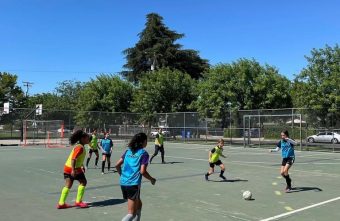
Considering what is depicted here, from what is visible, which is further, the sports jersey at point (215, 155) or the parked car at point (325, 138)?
the parked car at point (325, 138)

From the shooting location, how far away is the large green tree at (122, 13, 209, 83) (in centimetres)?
5884

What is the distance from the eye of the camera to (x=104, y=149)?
17.1 m

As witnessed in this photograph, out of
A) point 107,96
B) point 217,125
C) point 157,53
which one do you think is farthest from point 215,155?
point 157,53

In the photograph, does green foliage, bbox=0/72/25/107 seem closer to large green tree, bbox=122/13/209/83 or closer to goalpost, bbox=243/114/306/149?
large green tree, bbox=122/13/209/83

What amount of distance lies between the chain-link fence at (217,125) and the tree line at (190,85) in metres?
0.66

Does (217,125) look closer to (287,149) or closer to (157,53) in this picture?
(157,53)

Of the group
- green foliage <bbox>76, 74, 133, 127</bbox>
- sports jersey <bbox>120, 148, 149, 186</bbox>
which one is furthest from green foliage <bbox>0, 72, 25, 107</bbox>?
sports jersey <bbox>120, 148, 149, 186</bbox>

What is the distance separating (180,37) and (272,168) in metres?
43.2

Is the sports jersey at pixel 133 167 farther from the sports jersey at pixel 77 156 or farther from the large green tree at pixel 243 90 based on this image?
the large green tree at pixel 243 90

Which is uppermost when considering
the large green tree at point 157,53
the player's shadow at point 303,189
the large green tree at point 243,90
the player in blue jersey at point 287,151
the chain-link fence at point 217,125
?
the large green tree at point 157,53

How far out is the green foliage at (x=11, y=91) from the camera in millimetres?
54500

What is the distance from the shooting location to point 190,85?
51.1 meters

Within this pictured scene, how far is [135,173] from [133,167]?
0.32 feet

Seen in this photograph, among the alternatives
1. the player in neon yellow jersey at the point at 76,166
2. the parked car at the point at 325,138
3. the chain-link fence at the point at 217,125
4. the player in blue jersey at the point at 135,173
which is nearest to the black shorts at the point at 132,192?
the player in blue jersey at the point at 135,173
